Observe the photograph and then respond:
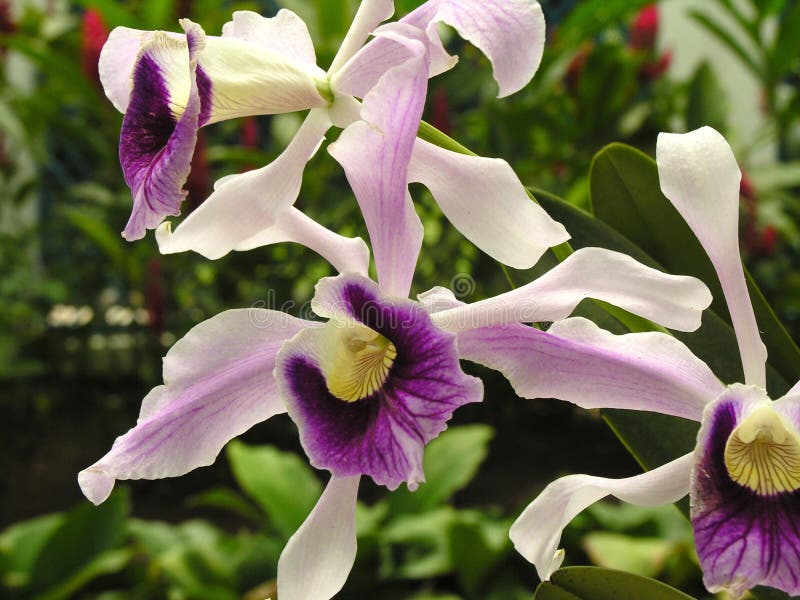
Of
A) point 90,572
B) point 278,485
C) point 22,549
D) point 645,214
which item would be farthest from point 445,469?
point 645,214

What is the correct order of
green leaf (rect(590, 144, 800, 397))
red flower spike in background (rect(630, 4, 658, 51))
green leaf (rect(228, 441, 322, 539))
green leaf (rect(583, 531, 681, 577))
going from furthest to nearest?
red flower spike in background (rect(630, 4, 658, 51)) < green leaf (rect(228, 441, 322, 539)) < green leaf (rect(583, 531, 681, 577)) < green leaf (rect(590, 144, 800, 397))

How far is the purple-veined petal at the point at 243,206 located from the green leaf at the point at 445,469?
1.20 meters

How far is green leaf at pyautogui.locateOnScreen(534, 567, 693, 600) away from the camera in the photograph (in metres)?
0.42

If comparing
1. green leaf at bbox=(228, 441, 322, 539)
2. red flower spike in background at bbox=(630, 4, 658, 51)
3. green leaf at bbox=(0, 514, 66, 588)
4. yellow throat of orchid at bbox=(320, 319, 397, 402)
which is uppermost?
yellow throat of orchid at bbox=(320, 319, 397, 402)

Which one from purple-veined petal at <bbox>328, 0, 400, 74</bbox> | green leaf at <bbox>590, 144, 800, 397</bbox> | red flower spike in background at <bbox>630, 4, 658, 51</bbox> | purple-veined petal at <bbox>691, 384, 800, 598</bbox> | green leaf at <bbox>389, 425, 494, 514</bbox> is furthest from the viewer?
red flower spike in background at <bbox>630, 4, 658, 51</bbox>

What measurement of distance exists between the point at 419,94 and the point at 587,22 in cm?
142

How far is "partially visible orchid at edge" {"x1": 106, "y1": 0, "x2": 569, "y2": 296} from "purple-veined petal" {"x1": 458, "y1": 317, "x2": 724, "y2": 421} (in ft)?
0.13

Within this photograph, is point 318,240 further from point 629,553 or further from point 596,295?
point 629,553

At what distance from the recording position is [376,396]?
382 millimetres

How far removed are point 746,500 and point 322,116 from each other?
10.6 inches

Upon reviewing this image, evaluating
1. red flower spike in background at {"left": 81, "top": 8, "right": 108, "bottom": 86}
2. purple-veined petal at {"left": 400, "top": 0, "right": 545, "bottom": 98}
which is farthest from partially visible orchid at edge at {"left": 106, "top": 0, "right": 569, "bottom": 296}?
red flower spike in background at {"left": 81, "top": 8, "right": 108, "bottom": 86}

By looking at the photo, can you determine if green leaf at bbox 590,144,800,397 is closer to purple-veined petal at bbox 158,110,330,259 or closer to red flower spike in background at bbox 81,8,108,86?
purple-veined petal at bbox 158,110,330,259

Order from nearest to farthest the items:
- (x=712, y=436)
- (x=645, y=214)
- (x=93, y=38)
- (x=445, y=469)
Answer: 1. (x=712, y=436)
2. (x=645, y=214)
3. (x=445, y=469)
4. (x=93, y=38)

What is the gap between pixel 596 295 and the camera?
1.25 ft
